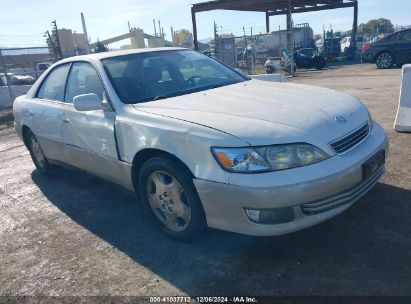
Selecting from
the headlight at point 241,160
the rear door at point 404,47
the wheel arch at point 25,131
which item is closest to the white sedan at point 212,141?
Result: the headlight at point 241,160

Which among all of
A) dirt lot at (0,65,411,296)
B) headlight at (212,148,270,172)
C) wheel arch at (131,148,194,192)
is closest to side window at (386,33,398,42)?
dirt lot at (0,65,411,296)

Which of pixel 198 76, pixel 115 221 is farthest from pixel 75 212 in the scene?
pixel 198 76

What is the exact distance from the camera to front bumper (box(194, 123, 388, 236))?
2494mm

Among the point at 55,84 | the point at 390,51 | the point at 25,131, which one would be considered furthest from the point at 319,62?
the point at 55,84

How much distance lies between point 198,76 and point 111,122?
3.79 ft

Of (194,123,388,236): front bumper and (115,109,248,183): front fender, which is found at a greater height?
(115,109,248,183): front fender

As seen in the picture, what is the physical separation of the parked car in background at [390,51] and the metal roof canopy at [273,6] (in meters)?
3.50

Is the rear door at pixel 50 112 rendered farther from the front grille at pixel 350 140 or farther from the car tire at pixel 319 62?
the car tire at pixel 319 62

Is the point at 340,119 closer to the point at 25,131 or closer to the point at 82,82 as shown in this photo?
the point at 82,82

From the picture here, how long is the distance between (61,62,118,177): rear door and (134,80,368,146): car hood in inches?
17.1

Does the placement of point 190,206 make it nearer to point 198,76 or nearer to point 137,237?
point 137,237

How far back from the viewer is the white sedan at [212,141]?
2566mm

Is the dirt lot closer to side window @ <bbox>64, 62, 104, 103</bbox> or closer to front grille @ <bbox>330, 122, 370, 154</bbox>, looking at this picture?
front grille @ <bbox>330, 122, 370, 154</bbox>

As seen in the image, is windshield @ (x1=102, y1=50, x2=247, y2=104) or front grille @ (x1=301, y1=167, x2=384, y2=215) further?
windshield @ (x1=102, y1=50, x2=247, y2=104)
